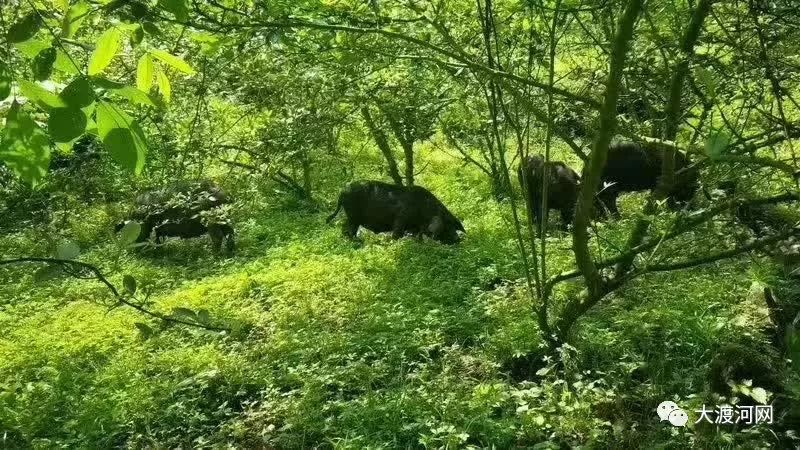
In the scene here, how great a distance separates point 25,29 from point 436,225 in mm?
6687

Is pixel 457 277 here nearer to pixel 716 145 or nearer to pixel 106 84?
pixel 716 145

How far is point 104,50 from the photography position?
936mm

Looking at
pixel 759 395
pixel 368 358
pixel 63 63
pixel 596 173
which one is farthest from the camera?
pixel 368 358

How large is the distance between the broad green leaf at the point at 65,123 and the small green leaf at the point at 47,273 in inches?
26.9

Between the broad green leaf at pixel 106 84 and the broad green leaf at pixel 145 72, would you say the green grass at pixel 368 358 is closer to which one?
the broad green leaf at pixel 145 72

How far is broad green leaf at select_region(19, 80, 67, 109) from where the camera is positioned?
787 millimetres

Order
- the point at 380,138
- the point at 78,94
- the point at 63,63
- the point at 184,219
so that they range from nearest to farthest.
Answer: the point at 78,94
the point at 63,63
the point at 184,219
the point at 380,138

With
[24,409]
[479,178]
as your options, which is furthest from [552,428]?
[479,178]

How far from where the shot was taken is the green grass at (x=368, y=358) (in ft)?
13.6

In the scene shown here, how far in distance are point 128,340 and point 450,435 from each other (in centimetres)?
338

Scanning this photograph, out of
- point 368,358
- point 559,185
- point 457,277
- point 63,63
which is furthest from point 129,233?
point 559,185

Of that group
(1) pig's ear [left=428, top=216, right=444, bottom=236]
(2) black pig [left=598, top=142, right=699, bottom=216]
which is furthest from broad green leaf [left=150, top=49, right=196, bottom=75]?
(2) black pig [left=598, top=142, right=699, bottom=216]

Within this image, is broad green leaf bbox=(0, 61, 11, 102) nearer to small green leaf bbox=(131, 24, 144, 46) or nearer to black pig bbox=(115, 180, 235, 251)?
small green leaf bbox=(131, 24, 144, 46)

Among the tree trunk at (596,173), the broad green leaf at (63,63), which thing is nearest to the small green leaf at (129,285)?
the broad green leaf at (63,63)
